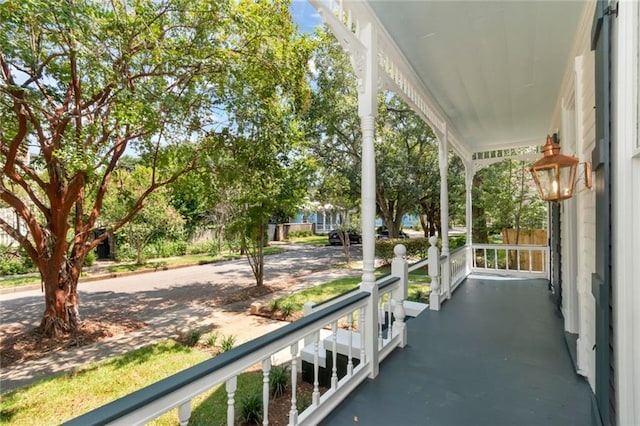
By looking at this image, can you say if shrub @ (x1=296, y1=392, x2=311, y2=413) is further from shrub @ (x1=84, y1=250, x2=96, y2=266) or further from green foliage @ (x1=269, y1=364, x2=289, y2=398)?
shrub @ (x1=84, y1=250, x2=96, y2=266)

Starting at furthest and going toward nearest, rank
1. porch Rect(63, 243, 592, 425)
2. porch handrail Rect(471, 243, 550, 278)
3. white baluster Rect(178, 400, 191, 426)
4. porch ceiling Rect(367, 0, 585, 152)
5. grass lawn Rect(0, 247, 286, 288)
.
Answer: grass lawn Rect(0, 247, 286, 288)
porch handrail Rect(471, 243, 550, 278)
porch ceiling Rect(367, 0, 585, 152)
porch Rect(63, 243, 592, 425)
white baluster Rect(178, 400, 191, 426)

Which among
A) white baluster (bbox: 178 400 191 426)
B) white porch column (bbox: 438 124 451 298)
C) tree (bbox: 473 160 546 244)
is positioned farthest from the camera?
tree (bbox: 473 160 546 244)

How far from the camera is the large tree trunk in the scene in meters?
4.93

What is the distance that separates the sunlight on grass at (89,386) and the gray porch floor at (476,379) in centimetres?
267

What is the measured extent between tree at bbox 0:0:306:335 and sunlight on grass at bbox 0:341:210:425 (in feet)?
5.70

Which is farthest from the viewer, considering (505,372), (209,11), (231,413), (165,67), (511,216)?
(511,216)

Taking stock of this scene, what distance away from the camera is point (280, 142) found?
6.23m

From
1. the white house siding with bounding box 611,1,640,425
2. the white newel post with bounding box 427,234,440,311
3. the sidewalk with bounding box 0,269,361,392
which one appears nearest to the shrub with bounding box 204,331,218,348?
the sidewalk with bounding box 0,269,361,392

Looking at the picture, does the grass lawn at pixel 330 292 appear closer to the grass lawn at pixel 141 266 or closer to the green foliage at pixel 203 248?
the grass lawn at pixel 141 266

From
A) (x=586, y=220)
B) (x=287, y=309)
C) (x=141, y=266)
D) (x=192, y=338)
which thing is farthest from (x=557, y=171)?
(x=141, y=266)

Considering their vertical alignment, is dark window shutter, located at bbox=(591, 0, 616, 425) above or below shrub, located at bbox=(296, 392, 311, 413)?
above

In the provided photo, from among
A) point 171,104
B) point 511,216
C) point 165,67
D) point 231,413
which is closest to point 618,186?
point 231,413

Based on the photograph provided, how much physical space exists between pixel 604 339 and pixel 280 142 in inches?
220

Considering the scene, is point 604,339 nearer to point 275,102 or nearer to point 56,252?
point 275,102
